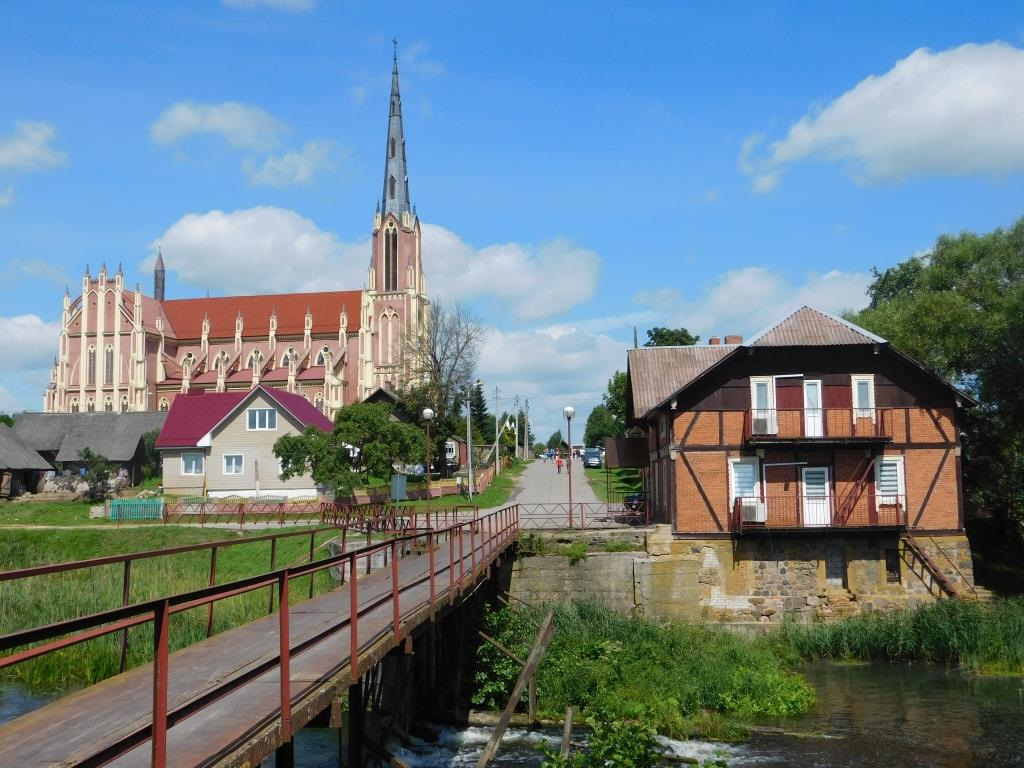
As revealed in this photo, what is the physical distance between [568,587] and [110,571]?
1294 centimetres

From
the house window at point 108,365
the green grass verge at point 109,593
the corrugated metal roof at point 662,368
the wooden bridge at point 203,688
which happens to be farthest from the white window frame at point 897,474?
the house window at point 108,365

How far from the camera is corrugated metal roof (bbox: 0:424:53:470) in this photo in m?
58.7

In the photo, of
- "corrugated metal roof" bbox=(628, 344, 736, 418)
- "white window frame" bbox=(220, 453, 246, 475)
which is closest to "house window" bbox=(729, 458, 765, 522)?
"corrugated metal roof" bbox=(628, 344, 736, 418)

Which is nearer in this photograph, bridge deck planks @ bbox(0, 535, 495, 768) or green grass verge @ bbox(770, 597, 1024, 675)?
bridge deck planks @ bbox(0, 535, 495, 768)

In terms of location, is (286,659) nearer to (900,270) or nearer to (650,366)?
(650,366)

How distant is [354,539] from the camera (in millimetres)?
32781

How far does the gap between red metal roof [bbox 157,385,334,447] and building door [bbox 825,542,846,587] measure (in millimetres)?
33426

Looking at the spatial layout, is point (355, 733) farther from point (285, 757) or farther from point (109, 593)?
point (109, 593)

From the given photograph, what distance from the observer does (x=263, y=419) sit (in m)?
55.3

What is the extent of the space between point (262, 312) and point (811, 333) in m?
89.8

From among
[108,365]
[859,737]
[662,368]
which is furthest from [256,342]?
[859,737]

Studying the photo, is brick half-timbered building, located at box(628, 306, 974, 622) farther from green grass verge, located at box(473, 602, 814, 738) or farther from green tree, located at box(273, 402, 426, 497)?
green tree, located at box(273, 402, 426, 497)

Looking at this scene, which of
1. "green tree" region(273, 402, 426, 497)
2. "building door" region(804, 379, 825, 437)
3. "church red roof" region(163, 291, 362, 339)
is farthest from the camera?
"church red roof" region(163, 291, 362, 339)

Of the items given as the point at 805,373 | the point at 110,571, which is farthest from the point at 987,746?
the point at 110,571
